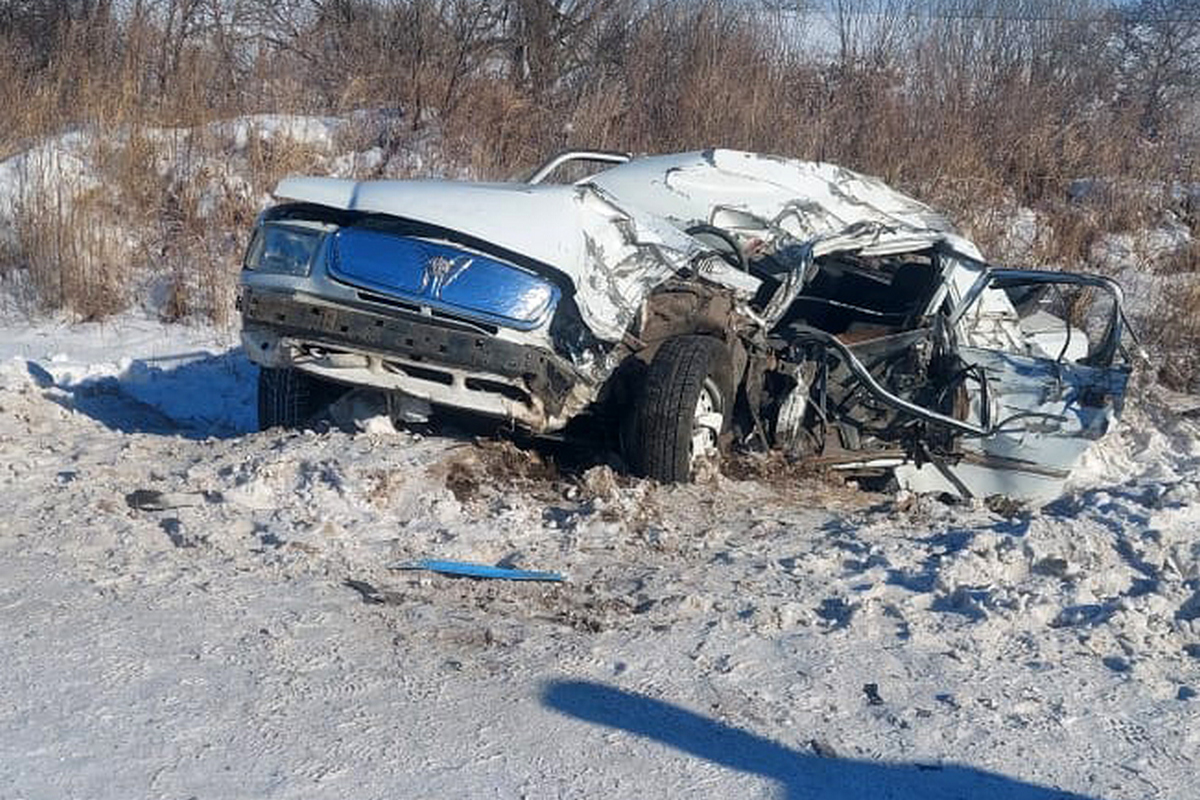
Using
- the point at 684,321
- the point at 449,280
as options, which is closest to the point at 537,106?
the point at 684,321

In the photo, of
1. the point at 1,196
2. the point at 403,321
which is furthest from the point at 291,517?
the point at 1,196

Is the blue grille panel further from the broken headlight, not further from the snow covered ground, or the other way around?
the snow covered ground

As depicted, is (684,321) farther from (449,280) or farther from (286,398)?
(286,398)

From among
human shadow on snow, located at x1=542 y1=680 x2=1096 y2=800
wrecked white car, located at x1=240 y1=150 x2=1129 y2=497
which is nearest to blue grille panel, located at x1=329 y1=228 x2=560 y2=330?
wrecked white car, located at x1=240 y1=150 x2=1129 y2=497

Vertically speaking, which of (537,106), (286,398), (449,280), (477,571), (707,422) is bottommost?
(477,571)

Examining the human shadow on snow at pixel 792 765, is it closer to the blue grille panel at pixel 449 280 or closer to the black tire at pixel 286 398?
the blue grille panel at pixel 449 280

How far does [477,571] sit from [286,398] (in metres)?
1.92

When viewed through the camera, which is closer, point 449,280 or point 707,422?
point 449,280

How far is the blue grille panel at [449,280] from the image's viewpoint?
5383 millimetres

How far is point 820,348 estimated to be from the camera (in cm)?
627

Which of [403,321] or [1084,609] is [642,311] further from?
[1084,609]

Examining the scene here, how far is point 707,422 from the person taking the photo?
588 centimetres

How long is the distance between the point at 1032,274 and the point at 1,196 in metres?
7.64

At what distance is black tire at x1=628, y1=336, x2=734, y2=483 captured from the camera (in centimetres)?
559
